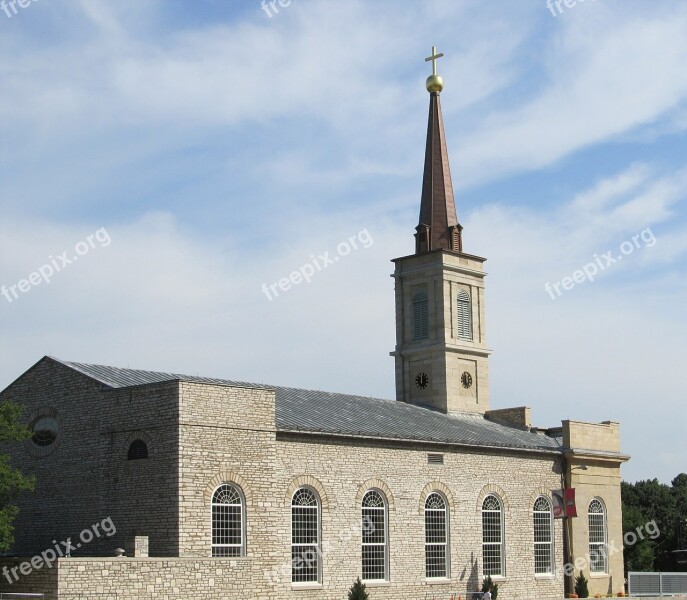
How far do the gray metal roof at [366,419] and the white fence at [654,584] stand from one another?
19.2ft

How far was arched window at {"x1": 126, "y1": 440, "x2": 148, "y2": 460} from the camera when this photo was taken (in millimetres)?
31984

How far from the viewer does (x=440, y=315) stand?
4947 centimetres

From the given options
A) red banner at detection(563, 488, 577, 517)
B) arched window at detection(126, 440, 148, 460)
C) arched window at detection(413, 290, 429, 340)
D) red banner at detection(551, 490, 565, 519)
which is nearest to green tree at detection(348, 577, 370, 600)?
arched window at detection(126, 440, 148, 460)

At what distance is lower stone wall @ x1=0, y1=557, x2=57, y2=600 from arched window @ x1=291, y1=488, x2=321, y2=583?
27.4ft

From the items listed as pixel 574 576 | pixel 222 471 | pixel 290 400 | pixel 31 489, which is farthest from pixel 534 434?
pixel 31 489

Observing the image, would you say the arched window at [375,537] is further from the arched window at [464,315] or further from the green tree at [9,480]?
the arched window at [464,315]

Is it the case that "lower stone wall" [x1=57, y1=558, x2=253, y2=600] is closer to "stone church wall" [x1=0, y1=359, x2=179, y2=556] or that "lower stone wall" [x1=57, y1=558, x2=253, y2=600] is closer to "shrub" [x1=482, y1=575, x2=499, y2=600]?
"stone church wall" [x1=0, y1=359, x2=179, y2=556]

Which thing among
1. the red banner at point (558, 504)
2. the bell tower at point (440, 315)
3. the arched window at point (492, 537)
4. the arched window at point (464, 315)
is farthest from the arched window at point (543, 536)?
the arched window at point (464, 315)

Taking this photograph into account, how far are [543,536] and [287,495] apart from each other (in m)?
13.6

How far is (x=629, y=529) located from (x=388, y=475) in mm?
32810

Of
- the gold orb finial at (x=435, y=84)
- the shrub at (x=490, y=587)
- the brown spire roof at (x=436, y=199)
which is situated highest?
the gold orb finial at (x=435, y=84)

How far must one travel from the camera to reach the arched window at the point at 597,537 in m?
44.5

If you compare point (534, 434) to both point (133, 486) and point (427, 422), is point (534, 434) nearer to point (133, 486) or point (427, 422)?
point (427, 422)

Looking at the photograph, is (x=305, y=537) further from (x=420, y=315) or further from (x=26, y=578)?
(x=420, y=315)
